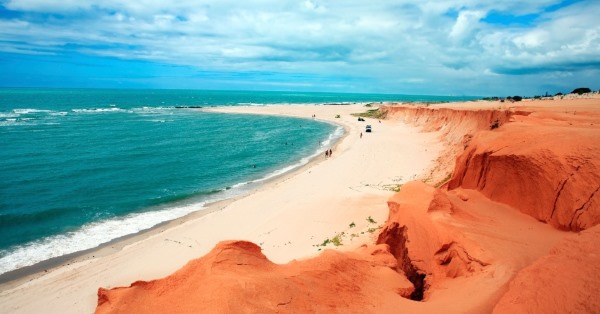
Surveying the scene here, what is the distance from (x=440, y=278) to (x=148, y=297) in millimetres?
7243

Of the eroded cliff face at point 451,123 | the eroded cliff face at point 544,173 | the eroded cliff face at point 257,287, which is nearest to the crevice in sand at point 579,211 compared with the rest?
the eroded cliff face at point 544,173

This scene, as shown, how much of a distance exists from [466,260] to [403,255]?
7.74 ft

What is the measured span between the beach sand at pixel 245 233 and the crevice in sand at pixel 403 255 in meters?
2.65

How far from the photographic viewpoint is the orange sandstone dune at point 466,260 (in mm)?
6266

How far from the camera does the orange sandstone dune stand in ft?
20.6

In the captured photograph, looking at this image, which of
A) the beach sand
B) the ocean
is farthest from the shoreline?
the ocean

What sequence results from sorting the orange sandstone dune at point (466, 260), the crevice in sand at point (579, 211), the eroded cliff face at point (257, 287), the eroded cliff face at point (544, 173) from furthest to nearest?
the eroded cliff face at point (544, 173) < the crevice in sand at point (579, 211) < the eroded cliff face at point (257, 287) < the orange sandstone dune at point (466, 260)

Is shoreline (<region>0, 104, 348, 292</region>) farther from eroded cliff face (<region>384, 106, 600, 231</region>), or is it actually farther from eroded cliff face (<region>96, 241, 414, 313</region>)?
eroded cliff face (<region>384, 106, 600, 231</region>)

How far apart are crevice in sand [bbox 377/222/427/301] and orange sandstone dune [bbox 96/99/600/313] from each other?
0.11ft

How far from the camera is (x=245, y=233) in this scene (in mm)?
21188

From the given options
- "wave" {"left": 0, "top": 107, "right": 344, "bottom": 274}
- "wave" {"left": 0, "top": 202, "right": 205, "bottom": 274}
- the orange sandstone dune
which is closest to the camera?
the orange sandstone dune

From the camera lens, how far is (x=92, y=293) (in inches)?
620

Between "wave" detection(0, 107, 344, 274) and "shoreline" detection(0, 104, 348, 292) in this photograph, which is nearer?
"shoreline" detection(0, 104, 348, 292)

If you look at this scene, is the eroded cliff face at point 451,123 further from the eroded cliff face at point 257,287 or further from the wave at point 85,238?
the wave at point 85,238
